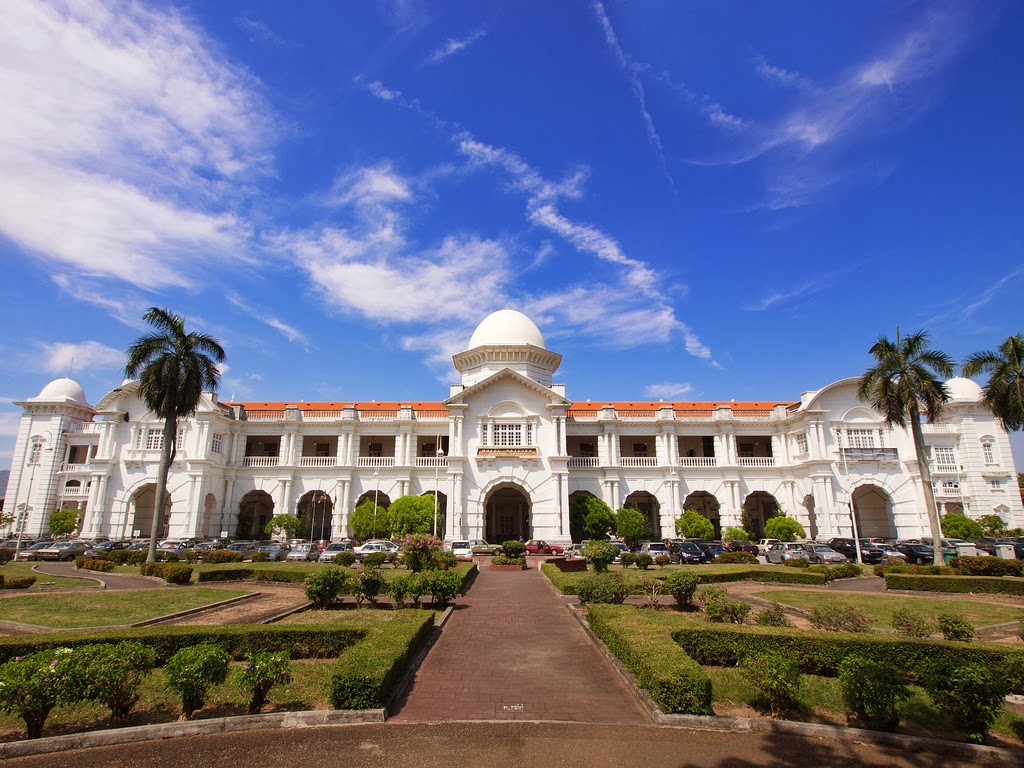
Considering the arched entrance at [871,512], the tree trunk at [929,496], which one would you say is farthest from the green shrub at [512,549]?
the arched entrance at [871,512]

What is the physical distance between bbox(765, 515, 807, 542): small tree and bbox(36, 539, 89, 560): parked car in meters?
42.7

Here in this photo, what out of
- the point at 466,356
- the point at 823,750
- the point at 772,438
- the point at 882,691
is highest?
the point at 466,356

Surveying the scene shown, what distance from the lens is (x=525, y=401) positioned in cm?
4175

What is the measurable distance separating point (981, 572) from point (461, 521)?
27735 millimetres

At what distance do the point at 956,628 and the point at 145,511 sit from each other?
51.8 m

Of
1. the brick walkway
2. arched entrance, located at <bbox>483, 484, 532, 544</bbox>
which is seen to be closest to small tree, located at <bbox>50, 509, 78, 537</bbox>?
arched entrance, located at <bbox>483, 484, 532, 544</bbox>

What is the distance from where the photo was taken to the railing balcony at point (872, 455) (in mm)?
40906

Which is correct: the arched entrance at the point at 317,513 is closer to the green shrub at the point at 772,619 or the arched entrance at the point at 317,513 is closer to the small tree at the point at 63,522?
the small tree at the point at 63,522

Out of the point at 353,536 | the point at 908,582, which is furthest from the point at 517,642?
the point at 353,536

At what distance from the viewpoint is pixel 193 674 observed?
800cm

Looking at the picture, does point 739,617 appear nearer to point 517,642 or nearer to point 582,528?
point 517,642

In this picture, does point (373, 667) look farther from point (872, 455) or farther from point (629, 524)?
point (872, 455)

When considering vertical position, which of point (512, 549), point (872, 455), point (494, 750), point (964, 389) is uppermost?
point (964, 389)

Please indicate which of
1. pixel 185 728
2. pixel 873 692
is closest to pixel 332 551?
pixel 185 728
